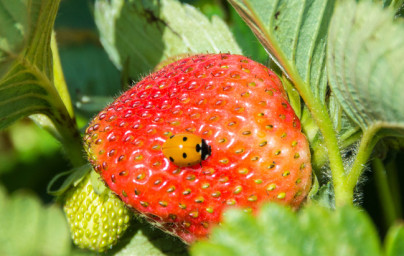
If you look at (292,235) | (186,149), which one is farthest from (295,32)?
(292,235)

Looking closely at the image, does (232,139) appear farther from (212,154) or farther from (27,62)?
(27,62)

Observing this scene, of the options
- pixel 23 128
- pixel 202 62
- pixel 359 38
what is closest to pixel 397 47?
pixel 359 38

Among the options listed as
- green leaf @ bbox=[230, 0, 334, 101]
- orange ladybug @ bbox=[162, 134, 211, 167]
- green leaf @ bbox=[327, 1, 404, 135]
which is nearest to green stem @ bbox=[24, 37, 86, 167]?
orange ladybug @ bbox=[162, 134, 211, 167]

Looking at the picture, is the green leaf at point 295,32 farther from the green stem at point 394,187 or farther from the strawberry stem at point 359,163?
the green stem at point 394,187

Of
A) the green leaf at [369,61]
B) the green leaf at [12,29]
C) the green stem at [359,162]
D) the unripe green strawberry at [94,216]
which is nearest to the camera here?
the green leaf at [369,61]

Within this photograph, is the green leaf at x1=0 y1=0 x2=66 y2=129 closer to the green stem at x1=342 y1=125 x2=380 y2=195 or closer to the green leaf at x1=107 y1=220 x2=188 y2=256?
the green leaf at x1=107 y1=220 x2=188 y2=256

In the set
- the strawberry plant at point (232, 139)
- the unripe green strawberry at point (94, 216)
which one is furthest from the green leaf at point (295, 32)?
the unripe green strawberry at point (94, 216)

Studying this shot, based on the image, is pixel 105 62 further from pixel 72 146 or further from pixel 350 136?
pixel 350 136
